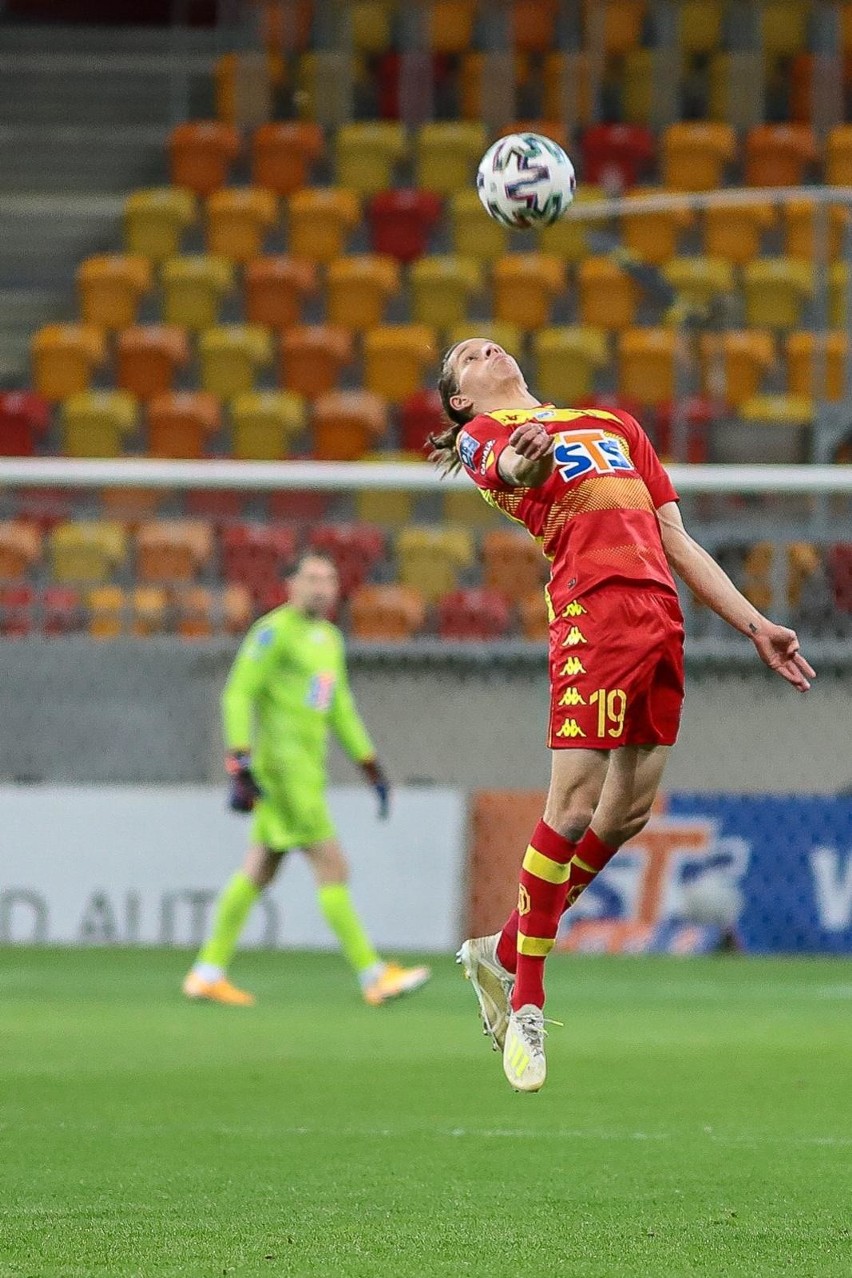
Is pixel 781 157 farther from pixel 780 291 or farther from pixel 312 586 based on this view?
pixel 312 586

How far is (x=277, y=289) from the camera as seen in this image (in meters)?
17.9

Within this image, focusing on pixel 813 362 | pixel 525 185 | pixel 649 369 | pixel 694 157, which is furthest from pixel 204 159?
pixel 525 185

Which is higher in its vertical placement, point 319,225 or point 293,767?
point 319,225

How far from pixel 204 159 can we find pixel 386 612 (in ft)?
24.8

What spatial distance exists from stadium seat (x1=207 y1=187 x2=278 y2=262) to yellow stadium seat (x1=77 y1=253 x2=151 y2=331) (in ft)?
2.22

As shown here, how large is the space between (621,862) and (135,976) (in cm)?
281

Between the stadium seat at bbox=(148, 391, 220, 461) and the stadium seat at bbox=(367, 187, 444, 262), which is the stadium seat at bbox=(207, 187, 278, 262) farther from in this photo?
the stadium seat at bbox=(148, 391, 220, 461)

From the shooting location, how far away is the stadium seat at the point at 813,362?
16.1 meters

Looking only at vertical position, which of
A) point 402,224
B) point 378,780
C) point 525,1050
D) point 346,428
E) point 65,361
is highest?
point 402,224

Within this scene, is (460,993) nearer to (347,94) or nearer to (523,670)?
(523,670)

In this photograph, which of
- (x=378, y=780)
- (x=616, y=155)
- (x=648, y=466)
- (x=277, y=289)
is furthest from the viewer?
(x=616, y=155)

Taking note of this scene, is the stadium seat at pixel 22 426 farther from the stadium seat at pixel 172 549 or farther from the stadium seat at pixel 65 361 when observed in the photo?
the stadium seat at pixel 172 549

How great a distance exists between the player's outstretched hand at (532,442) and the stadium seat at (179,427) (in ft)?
37.7

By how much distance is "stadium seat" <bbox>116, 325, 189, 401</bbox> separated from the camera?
17312 millimetres
